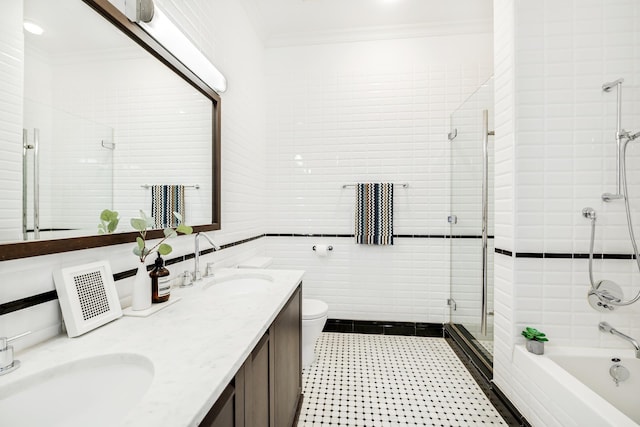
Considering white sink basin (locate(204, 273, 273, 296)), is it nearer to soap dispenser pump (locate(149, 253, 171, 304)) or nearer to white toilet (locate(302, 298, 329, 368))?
soap dispenser pump (locate(149, 253, 171, 304))

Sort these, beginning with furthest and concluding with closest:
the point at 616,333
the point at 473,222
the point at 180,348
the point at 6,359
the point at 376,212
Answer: the point at 376,212 → the point at 473,222 → the point at 616,333 → the point at 180,348 → the point at 6,359

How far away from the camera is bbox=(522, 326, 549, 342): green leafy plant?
4.65ft

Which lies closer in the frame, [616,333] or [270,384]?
[270,384]

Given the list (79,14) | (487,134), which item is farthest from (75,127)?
(487,134)

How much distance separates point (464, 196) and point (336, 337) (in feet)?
5.44

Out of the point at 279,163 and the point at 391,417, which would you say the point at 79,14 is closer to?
→ the point at 279,163

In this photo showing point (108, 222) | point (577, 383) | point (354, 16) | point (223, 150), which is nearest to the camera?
point (108, 222)

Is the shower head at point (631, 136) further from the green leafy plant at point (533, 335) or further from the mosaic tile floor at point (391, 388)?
the mosaic tile floor at point (391, 388)

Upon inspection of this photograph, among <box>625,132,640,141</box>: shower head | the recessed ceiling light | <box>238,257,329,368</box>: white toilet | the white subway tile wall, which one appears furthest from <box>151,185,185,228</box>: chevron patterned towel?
<box>625,132,640,141</box>: shower head

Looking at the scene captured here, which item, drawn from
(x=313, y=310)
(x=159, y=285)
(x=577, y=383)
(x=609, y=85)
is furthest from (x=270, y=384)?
(x=609, y=85)

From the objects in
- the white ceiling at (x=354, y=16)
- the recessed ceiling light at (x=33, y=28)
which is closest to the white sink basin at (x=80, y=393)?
the recessed ceiling light at (x=33, y=28)

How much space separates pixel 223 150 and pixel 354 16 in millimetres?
1679

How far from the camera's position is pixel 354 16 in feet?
7.82

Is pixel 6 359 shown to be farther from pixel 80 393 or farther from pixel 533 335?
pixel 533 335
